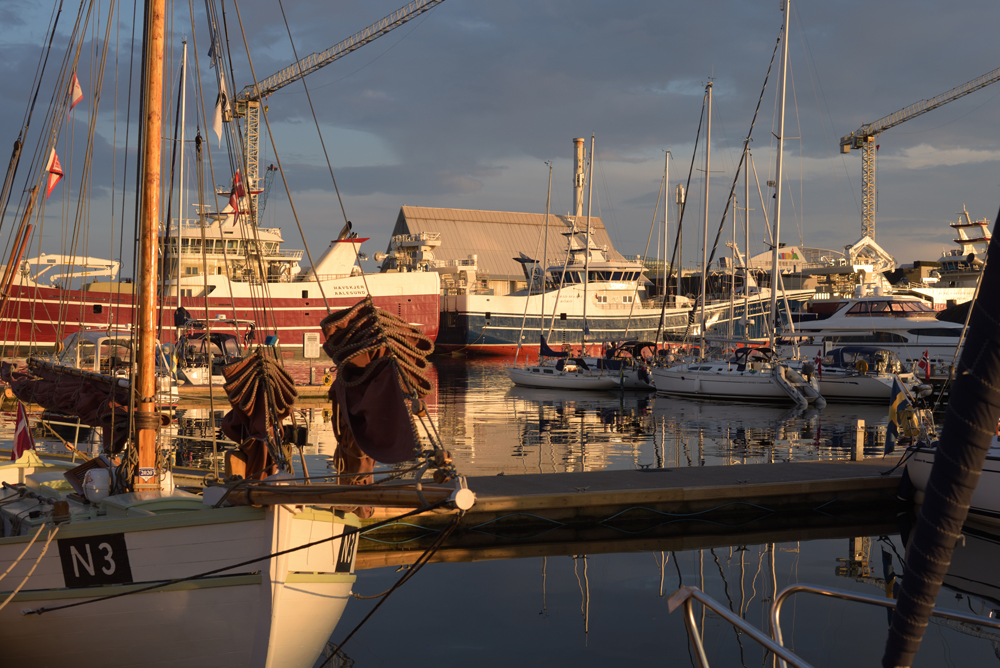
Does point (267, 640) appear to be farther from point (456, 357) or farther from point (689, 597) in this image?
point (456, 357)

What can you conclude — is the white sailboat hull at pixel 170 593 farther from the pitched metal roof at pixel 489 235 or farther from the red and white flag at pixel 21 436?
the pitched metal roof at pixel 489 235

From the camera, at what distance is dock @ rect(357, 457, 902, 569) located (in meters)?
11.9

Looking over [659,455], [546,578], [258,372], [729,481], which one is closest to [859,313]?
[659,455]

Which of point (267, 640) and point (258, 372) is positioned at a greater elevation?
point (258, 372)

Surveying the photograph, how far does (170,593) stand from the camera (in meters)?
6.52

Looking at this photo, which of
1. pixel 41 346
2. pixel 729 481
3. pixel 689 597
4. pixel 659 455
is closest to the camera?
pixel 689 597

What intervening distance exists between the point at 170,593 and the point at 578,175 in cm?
6446

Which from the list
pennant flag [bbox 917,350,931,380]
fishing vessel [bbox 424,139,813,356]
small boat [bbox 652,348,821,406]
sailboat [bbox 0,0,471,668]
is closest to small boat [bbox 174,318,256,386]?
small boat [bbox 652,348,821,406]

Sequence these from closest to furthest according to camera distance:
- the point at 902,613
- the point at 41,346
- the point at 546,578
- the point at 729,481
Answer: the point at 902,613
the point at 546,578
the point at 729,481
the point at 41,346

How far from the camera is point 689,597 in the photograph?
443cm

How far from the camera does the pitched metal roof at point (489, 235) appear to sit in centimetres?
8144

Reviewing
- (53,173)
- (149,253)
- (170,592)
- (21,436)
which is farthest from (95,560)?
(53,173)

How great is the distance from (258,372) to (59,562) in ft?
8.20

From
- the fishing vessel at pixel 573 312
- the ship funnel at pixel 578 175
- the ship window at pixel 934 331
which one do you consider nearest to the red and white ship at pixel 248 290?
the fishing vessel at pixel 573 312
